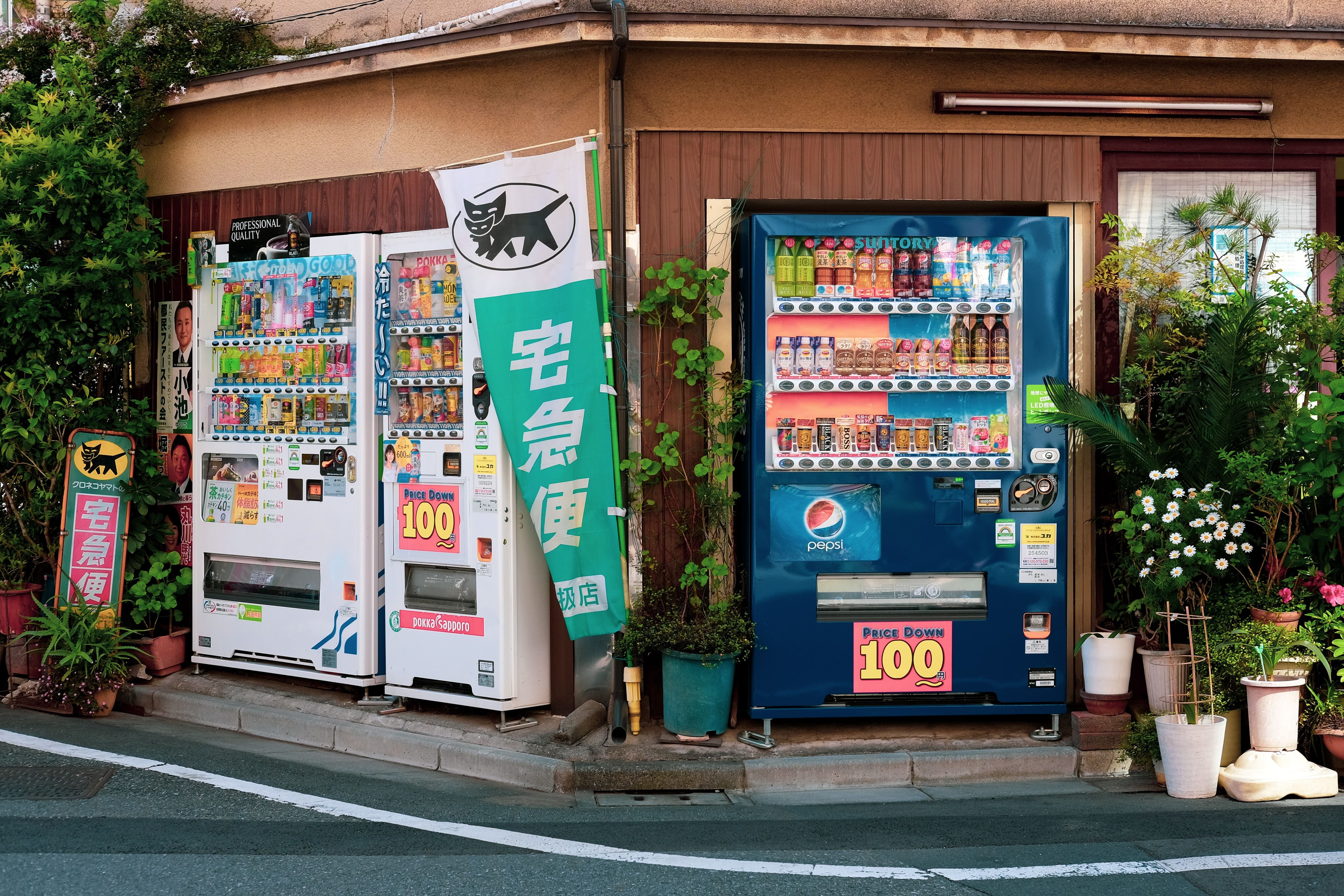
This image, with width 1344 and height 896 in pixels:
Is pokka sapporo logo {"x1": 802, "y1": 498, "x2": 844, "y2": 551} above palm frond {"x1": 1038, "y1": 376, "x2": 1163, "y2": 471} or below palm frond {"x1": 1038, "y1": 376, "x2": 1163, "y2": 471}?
below

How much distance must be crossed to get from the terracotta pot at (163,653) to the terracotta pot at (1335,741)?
741cm

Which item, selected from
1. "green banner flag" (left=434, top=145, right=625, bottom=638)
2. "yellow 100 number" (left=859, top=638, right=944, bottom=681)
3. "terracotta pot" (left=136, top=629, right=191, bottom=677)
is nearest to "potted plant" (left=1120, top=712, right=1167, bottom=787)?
"yellow 100 number" (left=859, top=638, right=944, bottom=681)

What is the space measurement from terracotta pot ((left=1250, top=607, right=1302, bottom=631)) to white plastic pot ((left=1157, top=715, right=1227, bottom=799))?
25.3 inches

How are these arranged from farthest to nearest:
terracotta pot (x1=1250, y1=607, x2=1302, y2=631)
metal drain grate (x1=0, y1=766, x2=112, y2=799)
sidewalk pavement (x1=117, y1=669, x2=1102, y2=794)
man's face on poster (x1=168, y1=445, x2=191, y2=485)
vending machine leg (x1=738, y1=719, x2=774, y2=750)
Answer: man's face on poster (x1=168, y1=445, x2=191, y2=485)
vending machine leg (x1=738, y1=719, x2=774, y2=750)
sidewalk pavement (x1=117, y1=669, x2=1102, y2=794)
terracotta pot (x1=1250, y1=607, x2=1302, y2=631)
metal drain grate (x1=0, y1=766, x2=112, y2=799)

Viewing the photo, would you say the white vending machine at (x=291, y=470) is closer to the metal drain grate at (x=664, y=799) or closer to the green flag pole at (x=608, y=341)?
the green flag pole at (x=608, y=341)

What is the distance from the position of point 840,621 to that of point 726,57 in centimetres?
354

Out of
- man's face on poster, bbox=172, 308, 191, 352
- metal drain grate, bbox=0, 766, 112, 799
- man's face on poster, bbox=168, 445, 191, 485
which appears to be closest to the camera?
metal drain grate, bbox=0, 766, 112, 799

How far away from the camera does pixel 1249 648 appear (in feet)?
20.4

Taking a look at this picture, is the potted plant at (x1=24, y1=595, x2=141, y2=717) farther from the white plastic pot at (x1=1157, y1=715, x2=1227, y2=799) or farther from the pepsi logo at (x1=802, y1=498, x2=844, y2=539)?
the white plastic pot at (x1=1157, y1=715, x2=1227, y2=799)

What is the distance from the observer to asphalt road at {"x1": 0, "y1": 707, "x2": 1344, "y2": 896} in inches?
187

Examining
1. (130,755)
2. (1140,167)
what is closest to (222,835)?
(130,755)

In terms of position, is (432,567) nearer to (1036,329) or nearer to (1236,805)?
(1036,329)

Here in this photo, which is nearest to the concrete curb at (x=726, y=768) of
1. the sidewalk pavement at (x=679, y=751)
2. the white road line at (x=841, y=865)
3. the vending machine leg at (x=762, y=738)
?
the sidewalk pavement at (x=679, y=751)

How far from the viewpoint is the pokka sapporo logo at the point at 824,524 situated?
6.77 meters
